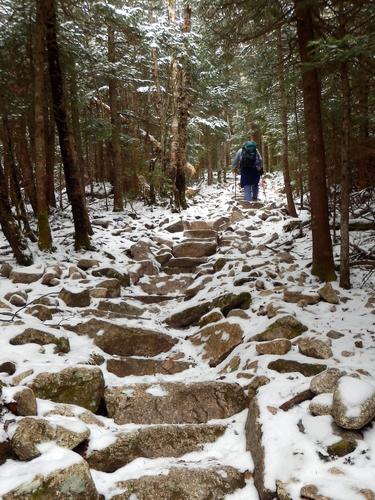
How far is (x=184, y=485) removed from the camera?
10.7 ft

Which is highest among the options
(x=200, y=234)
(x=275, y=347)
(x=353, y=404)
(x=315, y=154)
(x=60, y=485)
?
(x=315, y=154)

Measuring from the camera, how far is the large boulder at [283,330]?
557cm

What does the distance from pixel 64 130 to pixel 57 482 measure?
342 inches

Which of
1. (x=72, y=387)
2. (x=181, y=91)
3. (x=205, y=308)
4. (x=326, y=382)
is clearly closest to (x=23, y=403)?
(x=72, y=387)

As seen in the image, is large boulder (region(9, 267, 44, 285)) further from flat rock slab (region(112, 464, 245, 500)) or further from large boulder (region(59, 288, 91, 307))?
flat rock slab (region(112, 464, 245, 500))

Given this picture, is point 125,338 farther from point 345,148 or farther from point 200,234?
point 200,234

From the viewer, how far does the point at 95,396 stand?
176 inches

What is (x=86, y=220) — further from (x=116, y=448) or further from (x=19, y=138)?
(x=116, y=448)

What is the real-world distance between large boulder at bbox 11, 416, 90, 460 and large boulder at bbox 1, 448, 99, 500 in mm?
157

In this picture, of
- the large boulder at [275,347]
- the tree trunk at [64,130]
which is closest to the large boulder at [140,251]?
the tree trunk at [64,130]

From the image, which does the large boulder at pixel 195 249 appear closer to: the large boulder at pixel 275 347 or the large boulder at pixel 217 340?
the large boulder at pixel 217 340

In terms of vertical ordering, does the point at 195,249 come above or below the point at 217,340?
above

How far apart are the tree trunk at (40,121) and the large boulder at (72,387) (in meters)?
5.38

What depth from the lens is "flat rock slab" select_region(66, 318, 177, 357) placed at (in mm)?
6109
